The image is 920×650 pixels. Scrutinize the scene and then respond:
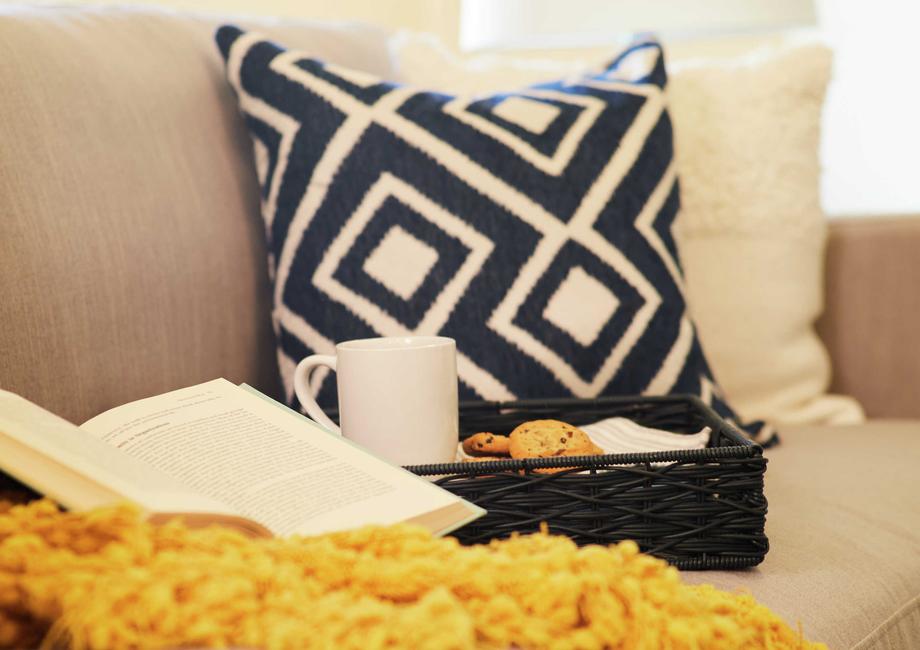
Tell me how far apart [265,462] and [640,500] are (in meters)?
0.25

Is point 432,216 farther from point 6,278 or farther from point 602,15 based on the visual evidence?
point 602,15

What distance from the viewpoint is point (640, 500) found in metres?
0.58

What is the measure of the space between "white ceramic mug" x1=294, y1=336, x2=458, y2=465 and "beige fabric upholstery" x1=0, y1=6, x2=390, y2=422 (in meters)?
0.27

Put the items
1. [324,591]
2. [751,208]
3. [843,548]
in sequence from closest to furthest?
[324,591] → [843,548] → [751,208]

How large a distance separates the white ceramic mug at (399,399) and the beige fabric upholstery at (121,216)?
0.27m

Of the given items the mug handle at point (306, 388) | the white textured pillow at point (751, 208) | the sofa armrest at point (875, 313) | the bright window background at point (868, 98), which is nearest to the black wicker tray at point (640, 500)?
the mug handle at point (306, 388)

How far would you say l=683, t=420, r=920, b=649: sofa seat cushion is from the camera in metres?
0.59

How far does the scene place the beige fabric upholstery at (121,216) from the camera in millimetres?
725

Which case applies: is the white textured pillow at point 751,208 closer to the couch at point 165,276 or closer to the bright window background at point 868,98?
the couch at point 165,276

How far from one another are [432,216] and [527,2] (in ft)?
2.07

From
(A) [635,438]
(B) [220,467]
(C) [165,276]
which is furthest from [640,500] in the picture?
(C) [165,276]

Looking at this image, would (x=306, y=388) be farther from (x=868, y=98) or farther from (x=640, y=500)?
(x=868, y=98)

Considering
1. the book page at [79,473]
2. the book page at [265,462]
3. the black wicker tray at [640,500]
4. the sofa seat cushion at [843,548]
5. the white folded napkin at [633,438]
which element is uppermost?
the book page at [79,473]

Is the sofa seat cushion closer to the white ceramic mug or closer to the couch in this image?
the couch
